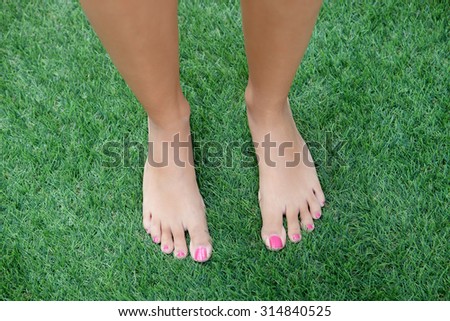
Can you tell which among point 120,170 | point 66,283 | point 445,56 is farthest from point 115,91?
point 445,56

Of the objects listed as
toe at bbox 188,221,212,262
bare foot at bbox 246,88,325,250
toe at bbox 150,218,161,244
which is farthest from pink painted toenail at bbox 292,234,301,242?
toe at bbox 150,218,161,244

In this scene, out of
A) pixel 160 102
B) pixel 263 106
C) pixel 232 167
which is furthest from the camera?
pixel 232 167

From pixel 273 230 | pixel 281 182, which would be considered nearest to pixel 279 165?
pixel 281 182

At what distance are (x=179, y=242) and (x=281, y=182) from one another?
0.26m

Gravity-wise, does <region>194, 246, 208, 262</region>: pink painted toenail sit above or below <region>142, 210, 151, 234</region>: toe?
below

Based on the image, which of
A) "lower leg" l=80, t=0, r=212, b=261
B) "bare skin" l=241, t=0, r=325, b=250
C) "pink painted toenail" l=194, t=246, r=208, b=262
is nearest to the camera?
"lower leg" l=80, t=0, r=212, b=261

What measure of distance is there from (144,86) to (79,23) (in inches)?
24.8

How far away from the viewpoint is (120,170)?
137 centimetres

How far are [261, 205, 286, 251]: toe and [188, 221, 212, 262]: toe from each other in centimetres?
12

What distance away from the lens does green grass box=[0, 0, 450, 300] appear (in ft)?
4.08

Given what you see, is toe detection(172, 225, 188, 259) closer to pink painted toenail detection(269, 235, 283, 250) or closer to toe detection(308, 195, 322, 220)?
pink painted toenail detection(269, 235, 283, 250)

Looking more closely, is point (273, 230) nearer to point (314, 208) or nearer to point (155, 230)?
point (314, 208)

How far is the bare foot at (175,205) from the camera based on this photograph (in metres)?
1.27

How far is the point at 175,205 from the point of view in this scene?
1.29m
